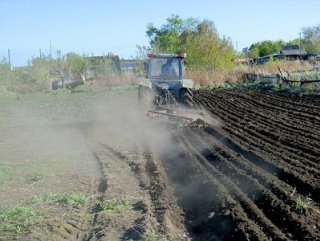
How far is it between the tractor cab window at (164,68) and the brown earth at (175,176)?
145 centimetres

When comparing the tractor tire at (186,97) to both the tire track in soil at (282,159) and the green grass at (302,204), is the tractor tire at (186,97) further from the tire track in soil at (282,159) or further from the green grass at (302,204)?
the green grass at (302,204)

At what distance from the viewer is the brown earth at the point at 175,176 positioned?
18.7ft

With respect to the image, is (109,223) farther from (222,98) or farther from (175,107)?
(222,98)

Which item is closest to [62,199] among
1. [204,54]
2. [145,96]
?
[145,96]

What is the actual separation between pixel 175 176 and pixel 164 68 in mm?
7326

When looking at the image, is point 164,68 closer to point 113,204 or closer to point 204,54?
point 113,204

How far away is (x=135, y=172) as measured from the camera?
859cm

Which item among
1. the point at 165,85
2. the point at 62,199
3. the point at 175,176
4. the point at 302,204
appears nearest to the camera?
the point at 302,204

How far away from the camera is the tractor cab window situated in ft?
50.1

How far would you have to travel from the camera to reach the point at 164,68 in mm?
15391

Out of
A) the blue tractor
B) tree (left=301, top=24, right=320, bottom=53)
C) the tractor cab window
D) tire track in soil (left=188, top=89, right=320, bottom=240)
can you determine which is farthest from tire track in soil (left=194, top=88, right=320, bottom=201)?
tree (left=301, top=24, right=320, bottom=53)

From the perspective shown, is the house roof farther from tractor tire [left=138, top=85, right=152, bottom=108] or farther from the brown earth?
tractor tire [left=138, top=85, right=152, bottom=108]

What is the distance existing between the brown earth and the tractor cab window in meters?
1.45

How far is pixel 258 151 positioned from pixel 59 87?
27.8m
